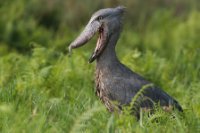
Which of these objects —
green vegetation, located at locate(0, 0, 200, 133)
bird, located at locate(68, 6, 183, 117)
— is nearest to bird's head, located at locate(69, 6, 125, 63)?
bird, located at locate(68, 6, 183, 117)

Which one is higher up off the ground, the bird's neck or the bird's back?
the bird's neck

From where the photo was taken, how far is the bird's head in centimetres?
855

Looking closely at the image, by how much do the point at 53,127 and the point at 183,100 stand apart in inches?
118

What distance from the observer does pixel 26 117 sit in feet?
23.2

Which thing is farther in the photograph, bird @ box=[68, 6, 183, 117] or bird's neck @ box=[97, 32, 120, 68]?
bird's neck @ box=[97, 32, 120, 68]

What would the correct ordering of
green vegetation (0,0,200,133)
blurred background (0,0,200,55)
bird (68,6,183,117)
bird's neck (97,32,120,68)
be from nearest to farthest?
green vegetation (0,0,200,133) < bird (68,6,183,117) < bird's neck (97,32,120,68) < blurred background (0,0,200,55)

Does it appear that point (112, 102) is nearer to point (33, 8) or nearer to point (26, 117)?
point (26, 117)

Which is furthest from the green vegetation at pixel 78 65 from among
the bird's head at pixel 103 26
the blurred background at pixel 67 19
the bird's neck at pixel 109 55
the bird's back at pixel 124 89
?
the bird's head at pixel 103 26

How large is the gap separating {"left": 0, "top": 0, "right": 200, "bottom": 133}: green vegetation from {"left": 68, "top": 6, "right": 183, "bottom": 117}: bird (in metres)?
0.19

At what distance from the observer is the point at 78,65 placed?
1098 centimetres

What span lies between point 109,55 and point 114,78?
352 mm

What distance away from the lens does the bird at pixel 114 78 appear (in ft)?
26.8

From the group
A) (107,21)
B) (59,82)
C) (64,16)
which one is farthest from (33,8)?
(107,21)

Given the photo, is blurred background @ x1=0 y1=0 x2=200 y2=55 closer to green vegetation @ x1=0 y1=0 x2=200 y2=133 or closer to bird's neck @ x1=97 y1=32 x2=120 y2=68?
green vegetation @ x1=0 y1=0 x2=200 y2=133
